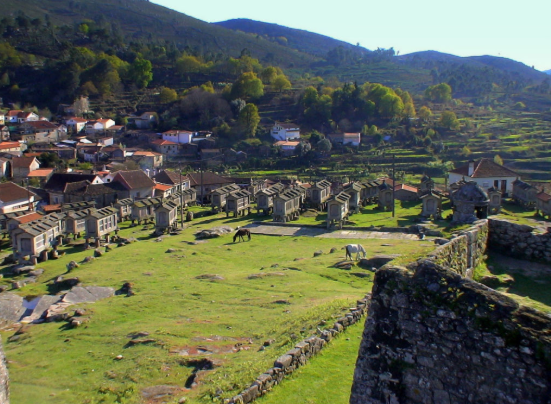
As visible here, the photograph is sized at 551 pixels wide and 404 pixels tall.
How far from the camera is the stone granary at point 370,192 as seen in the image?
4803 centimetres

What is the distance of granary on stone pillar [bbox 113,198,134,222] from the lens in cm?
4566

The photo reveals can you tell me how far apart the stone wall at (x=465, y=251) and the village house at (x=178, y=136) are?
85.5 metres

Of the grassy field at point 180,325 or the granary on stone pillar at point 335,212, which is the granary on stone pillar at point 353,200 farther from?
the grassy field at point 180,325

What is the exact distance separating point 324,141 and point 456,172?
34530 mm

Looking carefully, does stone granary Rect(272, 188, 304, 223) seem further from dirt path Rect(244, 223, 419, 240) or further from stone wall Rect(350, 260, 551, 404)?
stone wall Rect(350, 260, 551, 404)

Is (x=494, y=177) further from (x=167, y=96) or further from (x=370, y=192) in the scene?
(x=167, y=96)

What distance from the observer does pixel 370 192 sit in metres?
48.7

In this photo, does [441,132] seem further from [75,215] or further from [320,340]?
[320,340]

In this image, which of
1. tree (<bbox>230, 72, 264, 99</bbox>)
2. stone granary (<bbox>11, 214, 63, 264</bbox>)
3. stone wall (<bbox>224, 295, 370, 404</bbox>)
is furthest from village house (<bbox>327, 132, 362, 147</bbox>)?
stone wall (<bbox>224, 295, 370, 404</bbox>)

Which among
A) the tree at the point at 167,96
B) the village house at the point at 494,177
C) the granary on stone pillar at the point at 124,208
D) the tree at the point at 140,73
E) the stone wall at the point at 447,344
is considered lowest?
the granary on stone pillar at the point at 124,208

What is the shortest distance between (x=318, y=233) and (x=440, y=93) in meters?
107

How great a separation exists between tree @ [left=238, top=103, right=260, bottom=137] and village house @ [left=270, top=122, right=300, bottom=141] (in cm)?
367

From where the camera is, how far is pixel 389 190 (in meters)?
44.7

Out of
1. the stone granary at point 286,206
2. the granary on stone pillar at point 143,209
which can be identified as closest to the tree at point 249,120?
the granary on stone pillar at point 143,209
